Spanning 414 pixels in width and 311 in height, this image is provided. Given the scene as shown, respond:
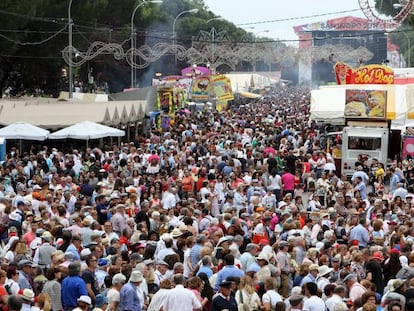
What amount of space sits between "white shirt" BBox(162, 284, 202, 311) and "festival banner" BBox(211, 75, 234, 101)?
169 feet

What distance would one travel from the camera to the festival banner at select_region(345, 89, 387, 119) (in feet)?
117

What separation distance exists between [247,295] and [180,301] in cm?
94

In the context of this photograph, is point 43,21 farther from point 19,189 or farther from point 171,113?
point 19,189

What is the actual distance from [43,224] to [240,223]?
3.22 metres

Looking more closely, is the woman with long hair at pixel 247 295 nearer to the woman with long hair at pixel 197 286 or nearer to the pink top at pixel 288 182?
the woman with long hair at pixel 197 286

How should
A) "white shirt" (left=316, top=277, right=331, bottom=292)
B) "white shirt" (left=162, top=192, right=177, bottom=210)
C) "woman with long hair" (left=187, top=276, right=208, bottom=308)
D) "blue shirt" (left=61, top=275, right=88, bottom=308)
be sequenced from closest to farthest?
"woman with long hair" (left=187, top=276, right=208, bottom=308) → "blue shirt" (left=61, top=275, right=88, bottom=308) → "white shirt" (left=316, top=277, right=331, bottom=292) → "white shirt" (left=162, top=192, right=177, bottom=210)

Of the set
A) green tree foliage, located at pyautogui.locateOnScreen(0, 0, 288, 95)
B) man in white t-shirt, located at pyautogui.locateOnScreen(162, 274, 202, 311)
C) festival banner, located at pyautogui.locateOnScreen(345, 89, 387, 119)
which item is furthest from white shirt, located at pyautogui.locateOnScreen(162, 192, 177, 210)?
green tree foliage, located at pyautogui.locateOnScreen(0, 0, 288, 95)

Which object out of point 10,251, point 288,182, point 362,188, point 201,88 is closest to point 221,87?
point 201,88

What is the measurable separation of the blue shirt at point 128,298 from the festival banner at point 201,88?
49.1 meters

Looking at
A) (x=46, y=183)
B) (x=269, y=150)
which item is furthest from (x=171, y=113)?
(x=46, y=183)

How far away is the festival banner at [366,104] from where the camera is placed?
117 feet

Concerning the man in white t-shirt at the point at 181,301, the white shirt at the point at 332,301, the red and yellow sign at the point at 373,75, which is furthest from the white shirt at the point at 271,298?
the red and yellow sign at the point at 373,75

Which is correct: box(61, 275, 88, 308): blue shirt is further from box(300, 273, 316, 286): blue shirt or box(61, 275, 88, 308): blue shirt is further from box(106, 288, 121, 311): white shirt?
box(300, 273, 316, 286): blue shirt

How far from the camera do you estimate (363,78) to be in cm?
4578
